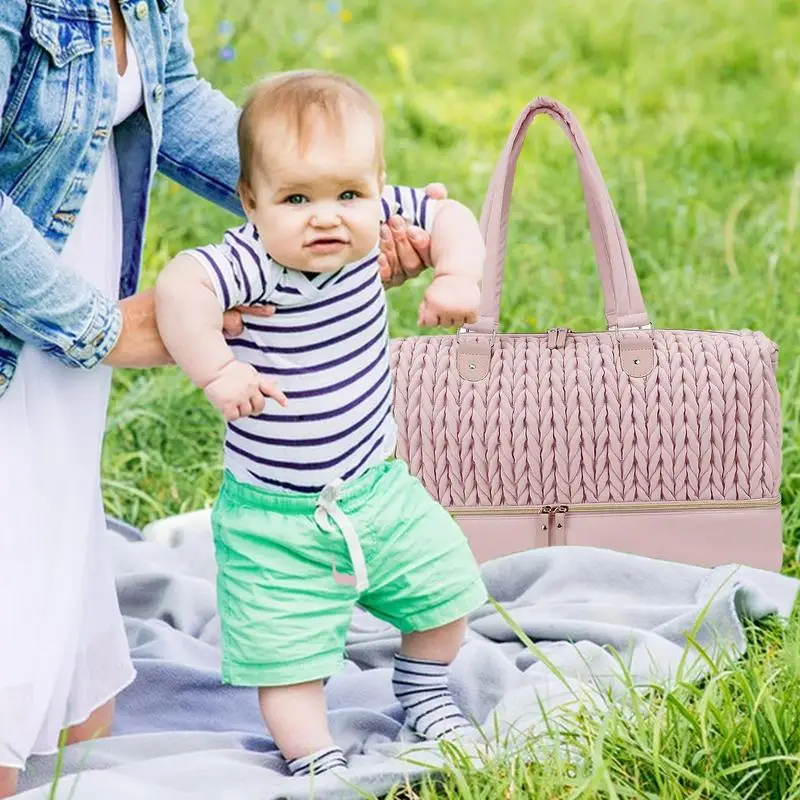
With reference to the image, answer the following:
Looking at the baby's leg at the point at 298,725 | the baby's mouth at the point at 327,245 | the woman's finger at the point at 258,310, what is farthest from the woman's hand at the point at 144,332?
the baby's leg at the point at 298,725

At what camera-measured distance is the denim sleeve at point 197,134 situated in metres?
2.54

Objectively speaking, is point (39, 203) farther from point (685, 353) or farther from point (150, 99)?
point (685, 353)

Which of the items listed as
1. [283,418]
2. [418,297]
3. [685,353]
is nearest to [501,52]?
[418,297]

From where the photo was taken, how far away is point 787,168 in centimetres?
540

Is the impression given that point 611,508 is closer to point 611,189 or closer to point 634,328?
point 634,328

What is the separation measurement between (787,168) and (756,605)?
9.25 ft

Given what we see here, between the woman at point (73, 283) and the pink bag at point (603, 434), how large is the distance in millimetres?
723

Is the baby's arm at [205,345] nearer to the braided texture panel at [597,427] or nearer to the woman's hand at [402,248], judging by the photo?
the woman's hand at [402,248]

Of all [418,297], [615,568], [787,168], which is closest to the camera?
[615,568]

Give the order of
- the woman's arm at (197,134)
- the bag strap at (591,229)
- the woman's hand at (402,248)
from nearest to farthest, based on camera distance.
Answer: the woman's hand at (402,248) → the woman's arm at (197,134) → the bag strap at (591,229)

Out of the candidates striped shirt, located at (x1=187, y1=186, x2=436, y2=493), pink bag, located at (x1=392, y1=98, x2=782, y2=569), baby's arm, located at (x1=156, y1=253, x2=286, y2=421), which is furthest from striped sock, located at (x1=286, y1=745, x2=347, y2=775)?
pink bag, located at (x1=392, y1=98, x2=782, y2=569)

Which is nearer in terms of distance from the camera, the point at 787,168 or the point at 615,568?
the point at 615,568

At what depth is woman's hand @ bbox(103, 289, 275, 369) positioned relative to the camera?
2.25 m

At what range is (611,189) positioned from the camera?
507cm
